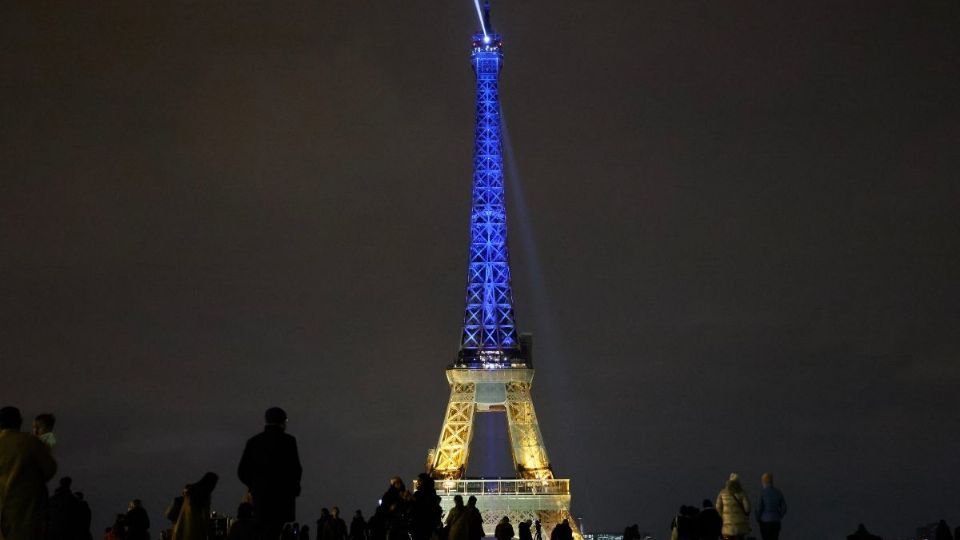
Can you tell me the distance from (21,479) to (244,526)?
2856 mm

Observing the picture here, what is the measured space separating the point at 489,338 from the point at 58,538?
6085 cm

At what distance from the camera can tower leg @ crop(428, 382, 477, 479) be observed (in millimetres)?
71750

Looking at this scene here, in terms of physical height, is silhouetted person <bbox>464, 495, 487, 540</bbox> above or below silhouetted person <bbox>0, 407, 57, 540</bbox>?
above

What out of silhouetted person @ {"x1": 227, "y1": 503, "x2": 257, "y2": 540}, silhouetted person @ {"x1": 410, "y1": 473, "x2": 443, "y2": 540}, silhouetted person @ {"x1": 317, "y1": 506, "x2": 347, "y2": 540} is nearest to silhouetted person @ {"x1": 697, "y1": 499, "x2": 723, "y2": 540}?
silhouetted person @ {"x1": 410, "y1": 473, "x2": 443, "y2": 540}

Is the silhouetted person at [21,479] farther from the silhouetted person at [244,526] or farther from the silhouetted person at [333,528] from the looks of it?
the silhouetted person at [333,528]

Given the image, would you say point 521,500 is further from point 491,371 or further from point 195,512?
point 195,512

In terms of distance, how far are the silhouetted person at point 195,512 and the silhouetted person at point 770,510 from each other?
359 inches

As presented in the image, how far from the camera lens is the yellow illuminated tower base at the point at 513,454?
6950 cm

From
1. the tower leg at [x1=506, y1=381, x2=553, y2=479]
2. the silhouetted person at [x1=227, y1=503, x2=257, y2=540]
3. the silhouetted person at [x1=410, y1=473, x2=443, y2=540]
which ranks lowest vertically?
the silhouetted person at [x1=227, y1=503, x2=257, y2=540]

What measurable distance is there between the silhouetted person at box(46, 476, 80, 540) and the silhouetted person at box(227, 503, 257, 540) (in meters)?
2.49

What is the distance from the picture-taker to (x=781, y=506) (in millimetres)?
19844

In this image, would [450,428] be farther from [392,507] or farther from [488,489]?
[392,507]

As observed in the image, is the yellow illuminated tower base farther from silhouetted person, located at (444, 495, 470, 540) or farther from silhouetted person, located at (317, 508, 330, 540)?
silhouetted person, located at (444, 495, 470, 540)

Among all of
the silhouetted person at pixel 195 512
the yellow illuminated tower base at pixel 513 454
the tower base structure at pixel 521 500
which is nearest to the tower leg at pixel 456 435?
the yellow illuminated tower base at pixel 513 454
